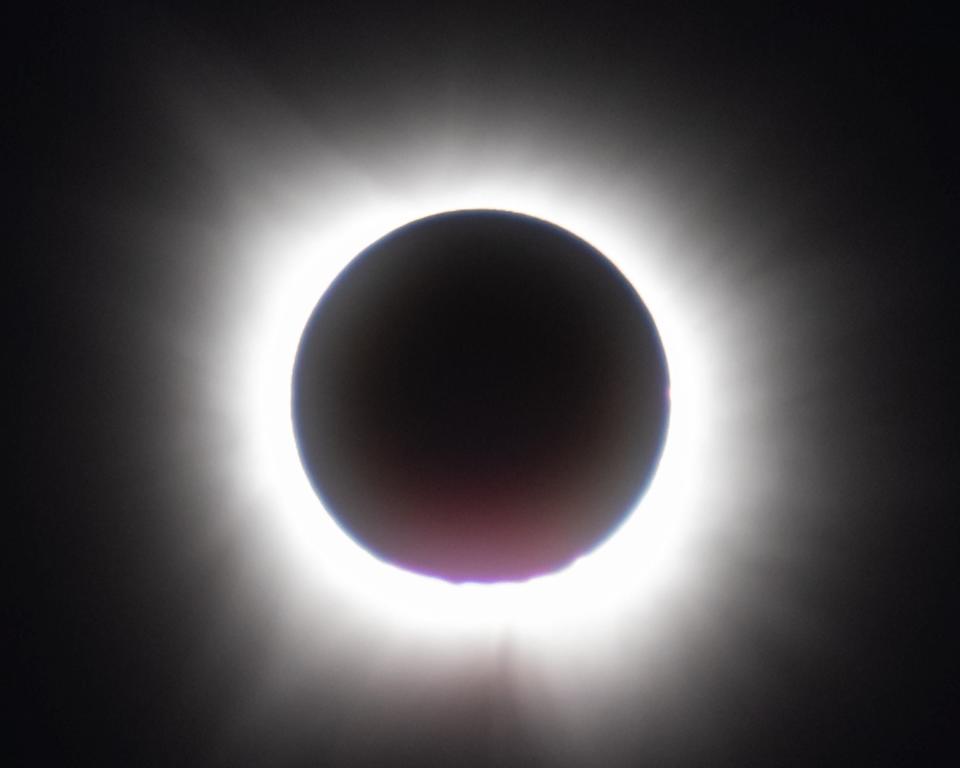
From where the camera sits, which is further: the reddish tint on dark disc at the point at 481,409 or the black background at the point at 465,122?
the black background at the point at 465,122

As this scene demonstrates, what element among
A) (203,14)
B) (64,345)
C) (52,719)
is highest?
(203,14)

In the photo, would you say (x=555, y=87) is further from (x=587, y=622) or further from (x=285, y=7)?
(x=587, y=622)

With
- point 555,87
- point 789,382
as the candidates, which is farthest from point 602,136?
point 789,382

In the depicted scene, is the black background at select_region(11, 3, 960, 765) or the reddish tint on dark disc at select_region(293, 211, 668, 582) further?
the black background at select_region(11, 3, 960, 765)

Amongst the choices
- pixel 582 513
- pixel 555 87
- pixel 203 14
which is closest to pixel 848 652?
pixel 582 513

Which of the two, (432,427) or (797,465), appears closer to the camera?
(432,427)

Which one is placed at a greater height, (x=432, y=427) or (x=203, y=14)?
(x=203, y=14)
